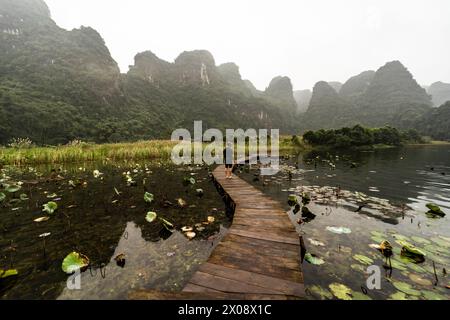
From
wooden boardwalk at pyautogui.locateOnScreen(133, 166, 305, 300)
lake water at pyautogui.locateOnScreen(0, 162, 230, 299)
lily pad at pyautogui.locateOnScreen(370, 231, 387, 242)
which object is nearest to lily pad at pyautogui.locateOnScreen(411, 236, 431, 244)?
lily pad at pyautogui.locateOnScreen(370, 231, 387, 242)

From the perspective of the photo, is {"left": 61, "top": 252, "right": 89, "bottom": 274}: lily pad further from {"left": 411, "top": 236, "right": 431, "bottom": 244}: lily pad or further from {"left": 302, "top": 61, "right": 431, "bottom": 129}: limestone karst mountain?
{"left": 302, "top": 61, "right": 431, "bottom": 129}: limestone karst mountain

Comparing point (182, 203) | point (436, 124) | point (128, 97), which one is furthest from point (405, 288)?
point (128, 97)

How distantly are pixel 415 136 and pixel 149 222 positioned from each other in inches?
3492

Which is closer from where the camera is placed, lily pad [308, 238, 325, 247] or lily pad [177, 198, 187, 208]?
lily pad [308, 238, 325, 247]

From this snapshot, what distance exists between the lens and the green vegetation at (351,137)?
1754 inches

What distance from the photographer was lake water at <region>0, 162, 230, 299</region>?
151 inches

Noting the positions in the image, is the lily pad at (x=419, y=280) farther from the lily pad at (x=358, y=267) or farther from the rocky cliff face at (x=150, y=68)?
the rocky cliff face at (x=150, y=68)

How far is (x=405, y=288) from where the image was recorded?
12.3ft

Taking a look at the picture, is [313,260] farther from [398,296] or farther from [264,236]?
[398,296]

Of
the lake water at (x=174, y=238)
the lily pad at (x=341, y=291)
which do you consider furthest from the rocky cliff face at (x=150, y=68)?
the lily pad at (x=341, y=291)

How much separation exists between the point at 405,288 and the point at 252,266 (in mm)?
2644

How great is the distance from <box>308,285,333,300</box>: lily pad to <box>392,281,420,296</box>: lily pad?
4.18 ft
